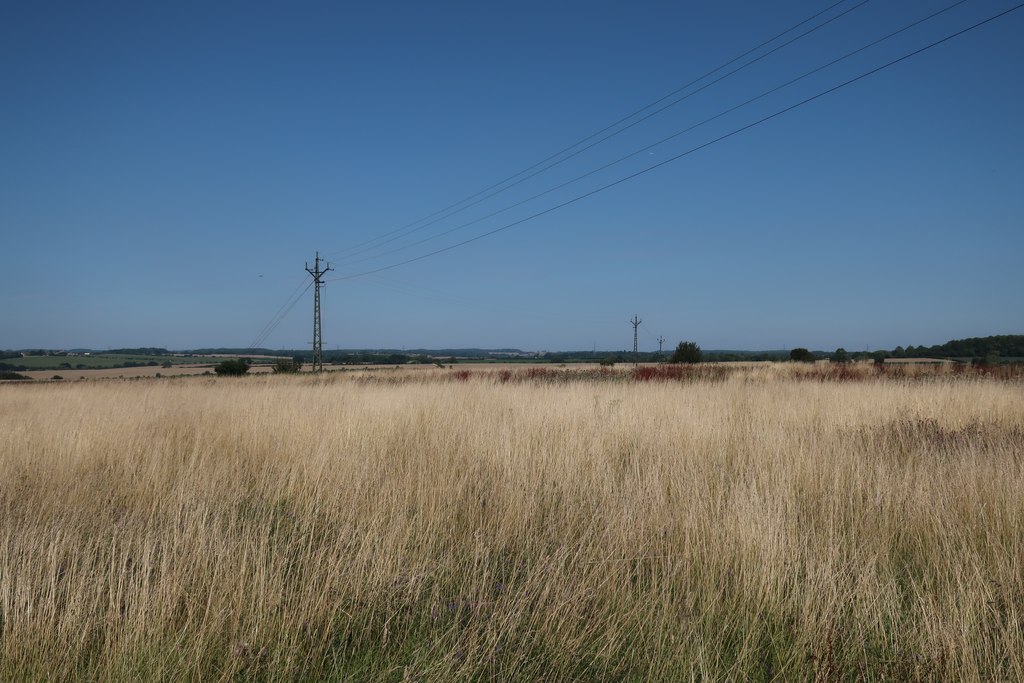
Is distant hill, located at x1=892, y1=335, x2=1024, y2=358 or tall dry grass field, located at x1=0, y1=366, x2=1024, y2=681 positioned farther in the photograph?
distant hill, located at x1=892, y1=335, x2=1024, y2=358

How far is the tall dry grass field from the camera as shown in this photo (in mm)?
2699

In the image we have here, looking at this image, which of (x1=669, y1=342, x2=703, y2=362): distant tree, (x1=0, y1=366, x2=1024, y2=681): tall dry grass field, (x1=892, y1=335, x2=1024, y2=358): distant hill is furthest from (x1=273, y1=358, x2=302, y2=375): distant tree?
(x1=892, y1=335, x2=1024, y2=358): distant hill

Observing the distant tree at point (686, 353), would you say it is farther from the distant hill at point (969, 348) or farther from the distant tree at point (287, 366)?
the distant tree at point (287, 366)

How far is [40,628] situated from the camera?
2729 millimetres

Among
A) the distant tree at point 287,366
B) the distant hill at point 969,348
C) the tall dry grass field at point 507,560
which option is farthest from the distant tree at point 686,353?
the tall dry grass field at point 507,560

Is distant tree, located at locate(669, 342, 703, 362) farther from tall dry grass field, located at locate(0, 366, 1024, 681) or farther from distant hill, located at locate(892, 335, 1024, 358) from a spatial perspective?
tall dry grass field, located at locate(0, 366, 1024, 681)

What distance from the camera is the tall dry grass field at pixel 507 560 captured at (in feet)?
8.86

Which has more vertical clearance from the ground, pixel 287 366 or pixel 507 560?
pixel 287 366

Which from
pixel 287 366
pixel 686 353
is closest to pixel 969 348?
pixel 686 353

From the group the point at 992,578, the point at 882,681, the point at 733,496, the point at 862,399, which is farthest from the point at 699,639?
the point at 862,399

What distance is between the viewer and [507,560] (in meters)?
3.93

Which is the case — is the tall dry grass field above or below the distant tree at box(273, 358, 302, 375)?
below

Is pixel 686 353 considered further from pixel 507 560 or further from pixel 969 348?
pixel 507 560

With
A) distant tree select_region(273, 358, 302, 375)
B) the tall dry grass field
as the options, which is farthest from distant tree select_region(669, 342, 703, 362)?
the tall dry grass field
